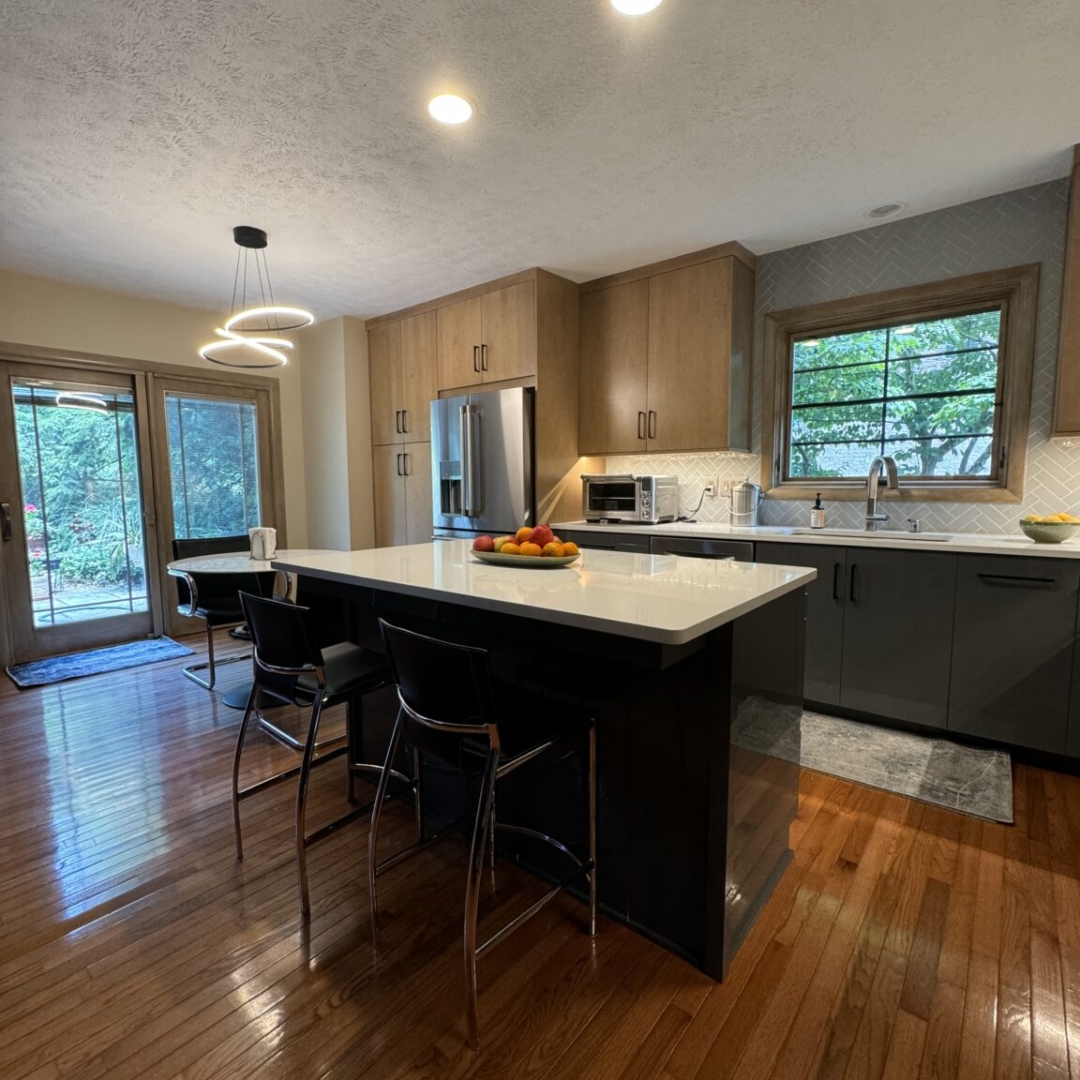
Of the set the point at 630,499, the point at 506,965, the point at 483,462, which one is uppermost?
the point at 483,462

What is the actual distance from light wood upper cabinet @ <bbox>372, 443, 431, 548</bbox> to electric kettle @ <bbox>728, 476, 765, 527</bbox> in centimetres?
228

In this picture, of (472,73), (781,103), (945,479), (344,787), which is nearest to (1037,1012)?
(344,787)

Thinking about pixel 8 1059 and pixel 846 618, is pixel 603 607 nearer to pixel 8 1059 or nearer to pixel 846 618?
pixel 8 1059

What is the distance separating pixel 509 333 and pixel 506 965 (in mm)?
3463

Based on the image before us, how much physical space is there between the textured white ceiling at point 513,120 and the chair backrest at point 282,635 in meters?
1.73

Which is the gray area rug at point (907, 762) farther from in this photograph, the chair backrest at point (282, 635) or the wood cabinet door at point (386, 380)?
the wood cabinet door at point (386, 380)

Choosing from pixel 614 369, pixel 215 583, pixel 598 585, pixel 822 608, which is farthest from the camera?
pixel 614 369

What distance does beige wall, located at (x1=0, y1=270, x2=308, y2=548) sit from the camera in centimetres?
383

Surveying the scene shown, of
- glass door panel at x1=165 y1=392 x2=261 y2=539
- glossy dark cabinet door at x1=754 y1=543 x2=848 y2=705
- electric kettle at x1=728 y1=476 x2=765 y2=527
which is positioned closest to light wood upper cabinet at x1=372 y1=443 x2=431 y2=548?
glass door panel at x1=165 y1=392 x2=261 y2=539

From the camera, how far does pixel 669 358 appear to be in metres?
3.64

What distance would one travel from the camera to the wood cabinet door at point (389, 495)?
15.9ft

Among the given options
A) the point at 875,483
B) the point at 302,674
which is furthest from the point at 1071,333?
the point at 302,674

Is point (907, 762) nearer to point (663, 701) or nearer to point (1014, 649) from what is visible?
point (1014, 649)

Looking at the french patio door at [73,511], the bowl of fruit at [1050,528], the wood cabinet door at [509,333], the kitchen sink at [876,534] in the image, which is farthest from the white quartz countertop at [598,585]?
the french patio door at [73,511]
